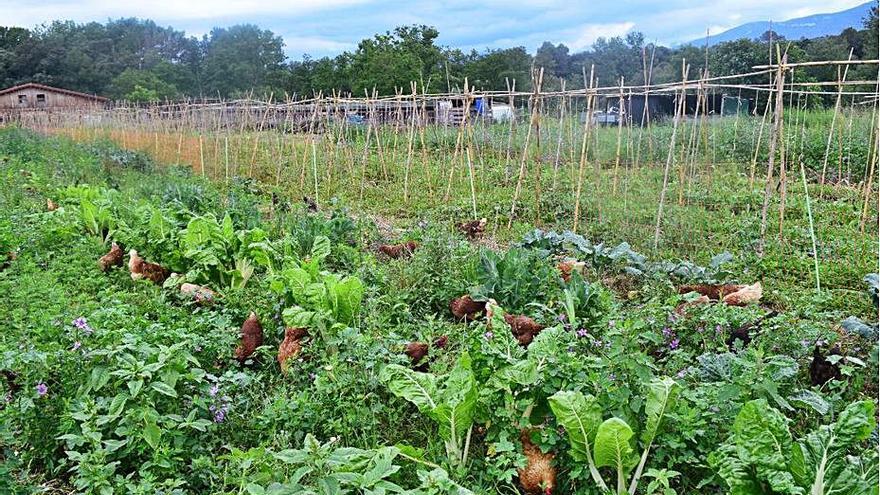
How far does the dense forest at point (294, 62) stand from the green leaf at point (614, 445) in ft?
58.6

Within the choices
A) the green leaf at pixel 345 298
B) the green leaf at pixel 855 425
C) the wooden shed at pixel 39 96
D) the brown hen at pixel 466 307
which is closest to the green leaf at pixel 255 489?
the green leaf at pixel 345 298

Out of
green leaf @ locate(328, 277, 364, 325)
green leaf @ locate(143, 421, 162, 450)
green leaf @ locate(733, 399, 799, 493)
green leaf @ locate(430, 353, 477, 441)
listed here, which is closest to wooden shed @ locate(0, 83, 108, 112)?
green leaf @ locate(328, 277, 364, 325)

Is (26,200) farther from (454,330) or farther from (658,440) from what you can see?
(658,440)

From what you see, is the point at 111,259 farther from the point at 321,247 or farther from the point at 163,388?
the point at 163,388

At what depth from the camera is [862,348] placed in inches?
169

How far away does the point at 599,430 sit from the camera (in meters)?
2.77

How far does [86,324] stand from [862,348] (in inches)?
168

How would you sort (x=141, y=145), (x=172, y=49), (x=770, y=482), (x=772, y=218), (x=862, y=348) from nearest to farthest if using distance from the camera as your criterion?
1. (x=770, y=482)
2. (x=862, y=348)
3. (x=772, y=218)
4. (x=141, y=145)
5. (x=172, y=49)

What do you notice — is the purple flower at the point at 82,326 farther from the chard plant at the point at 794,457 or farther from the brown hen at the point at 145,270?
the chard plant at the point at 794,457

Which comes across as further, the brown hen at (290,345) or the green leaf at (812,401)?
the brown hen at (290,345)

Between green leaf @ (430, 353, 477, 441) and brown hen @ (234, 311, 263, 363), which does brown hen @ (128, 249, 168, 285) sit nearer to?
brown hen @ (234, 311, 263, 363)

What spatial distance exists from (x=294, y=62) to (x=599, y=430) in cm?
4450

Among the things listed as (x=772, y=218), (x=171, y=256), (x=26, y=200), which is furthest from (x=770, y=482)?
(x=26, y=200)

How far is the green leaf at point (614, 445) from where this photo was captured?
274 centimetres
